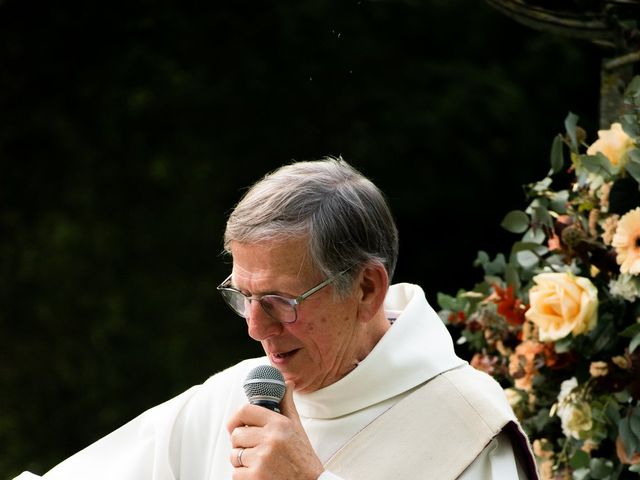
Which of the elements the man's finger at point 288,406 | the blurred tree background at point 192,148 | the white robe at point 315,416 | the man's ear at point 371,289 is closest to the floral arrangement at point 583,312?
the white robe at point 315,416

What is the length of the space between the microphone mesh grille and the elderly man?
4 centimetres

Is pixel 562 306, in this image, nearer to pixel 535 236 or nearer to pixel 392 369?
pixel 535 236

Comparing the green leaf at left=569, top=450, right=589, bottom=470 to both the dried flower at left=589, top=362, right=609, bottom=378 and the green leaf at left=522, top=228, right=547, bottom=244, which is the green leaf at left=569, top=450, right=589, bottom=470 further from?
the green leaf at left=522, top=228, right=547, bottom=244

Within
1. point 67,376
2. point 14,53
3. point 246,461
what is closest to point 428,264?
point 67,376

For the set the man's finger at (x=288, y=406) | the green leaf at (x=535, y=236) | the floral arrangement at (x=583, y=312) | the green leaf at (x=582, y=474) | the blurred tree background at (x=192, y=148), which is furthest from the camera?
the blurred tree background at (x=192, y=148)

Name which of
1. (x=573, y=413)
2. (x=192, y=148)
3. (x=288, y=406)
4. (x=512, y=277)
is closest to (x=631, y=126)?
(x=512, y=277)

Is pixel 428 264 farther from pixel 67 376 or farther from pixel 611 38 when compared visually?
pixel 611 38

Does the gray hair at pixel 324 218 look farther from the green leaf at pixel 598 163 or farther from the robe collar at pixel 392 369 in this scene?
the green leaf at pixel 598 163

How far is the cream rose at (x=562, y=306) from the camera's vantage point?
362 centimetres

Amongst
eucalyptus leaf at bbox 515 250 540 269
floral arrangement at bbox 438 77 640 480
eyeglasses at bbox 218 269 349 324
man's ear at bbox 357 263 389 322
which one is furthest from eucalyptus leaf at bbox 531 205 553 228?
eyeglasses at bbox 218 269 349 324

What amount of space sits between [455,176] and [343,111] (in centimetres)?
89

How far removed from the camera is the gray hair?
293 cm

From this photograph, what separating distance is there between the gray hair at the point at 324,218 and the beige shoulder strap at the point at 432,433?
0.30 m

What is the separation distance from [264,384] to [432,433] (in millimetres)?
461
